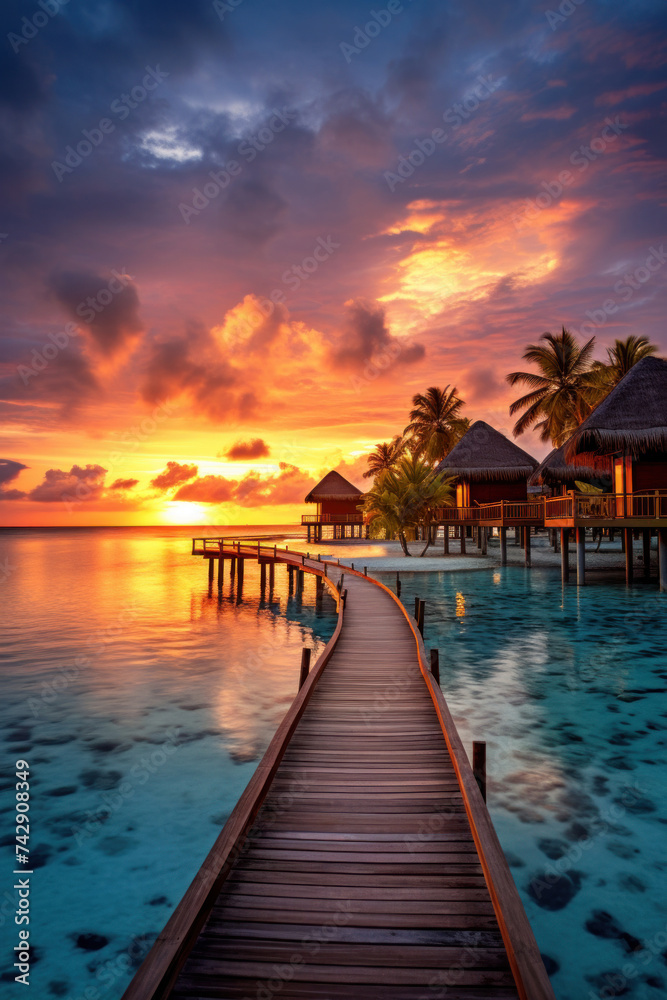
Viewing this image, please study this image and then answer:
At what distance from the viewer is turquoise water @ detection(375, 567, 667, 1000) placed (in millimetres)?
4914

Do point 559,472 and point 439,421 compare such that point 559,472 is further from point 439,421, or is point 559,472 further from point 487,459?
point 439,421

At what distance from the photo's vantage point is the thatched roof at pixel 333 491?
56.3 metres

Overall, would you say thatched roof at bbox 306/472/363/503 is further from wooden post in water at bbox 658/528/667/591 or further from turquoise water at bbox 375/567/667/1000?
turquoise water at bbox 375/567/667/1000

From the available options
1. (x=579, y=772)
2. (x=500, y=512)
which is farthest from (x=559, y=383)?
(x=579, y=772)

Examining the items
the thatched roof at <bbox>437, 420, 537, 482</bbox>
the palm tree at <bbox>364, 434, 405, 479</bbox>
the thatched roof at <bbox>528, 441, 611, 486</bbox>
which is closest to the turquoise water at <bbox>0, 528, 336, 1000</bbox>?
the thatched roof at <bbox>437, 420, 537, 482</bbox>

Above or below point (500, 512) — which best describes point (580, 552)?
below

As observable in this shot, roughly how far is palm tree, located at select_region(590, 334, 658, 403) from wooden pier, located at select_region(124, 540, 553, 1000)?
33.5 meters

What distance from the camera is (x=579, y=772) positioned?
8.02m

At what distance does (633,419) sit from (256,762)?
62.0 feet

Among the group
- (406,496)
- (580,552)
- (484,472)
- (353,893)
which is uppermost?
(484,472)

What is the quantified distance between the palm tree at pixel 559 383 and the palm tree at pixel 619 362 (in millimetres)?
758

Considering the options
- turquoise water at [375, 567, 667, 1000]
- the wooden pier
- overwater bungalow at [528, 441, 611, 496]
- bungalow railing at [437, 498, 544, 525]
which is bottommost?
turquoise water at [375, 567, 667, 1000]

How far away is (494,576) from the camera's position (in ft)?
98.2

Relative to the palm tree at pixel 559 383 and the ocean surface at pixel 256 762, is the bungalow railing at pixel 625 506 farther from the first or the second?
the palm tree at pixel 559 383
